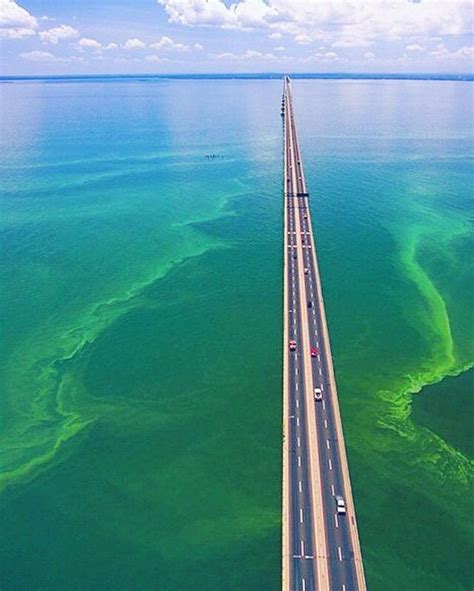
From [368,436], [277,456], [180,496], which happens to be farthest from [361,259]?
[180,496]

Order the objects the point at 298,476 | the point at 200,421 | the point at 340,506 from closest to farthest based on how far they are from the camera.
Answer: the point at 340,506
the point at 298,476
the point at 200,421

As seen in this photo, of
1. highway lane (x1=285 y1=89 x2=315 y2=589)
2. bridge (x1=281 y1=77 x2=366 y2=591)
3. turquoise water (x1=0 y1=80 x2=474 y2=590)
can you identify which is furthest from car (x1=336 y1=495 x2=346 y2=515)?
turquoise water (x1=0 y1=80 x2=474 y2=590)

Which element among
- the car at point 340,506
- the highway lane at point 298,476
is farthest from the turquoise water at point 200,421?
the car at point 340,506

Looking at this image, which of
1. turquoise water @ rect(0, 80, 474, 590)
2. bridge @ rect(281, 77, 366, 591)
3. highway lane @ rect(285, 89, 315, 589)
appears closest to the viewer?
bridge @ rect(281, 77, 366, 591)

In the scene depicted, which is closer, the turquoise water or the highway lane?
the highway lane

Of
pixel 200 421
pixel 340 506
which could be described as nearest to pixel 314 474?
pixel 340 506

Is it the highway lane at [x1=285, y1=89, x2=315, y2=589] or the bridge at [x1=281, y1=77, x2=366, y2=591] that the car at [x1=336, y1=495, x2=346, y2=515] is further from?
the highway lane at [x1=285, y1=89, x2=315, y2=589]

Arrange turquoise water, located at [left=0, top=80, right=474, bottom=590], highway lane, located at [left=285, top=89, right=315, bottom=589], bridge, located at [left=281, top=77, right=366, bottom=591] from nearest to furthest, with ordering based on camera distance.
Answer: bridge, located at [left=281, top=77, right=366, bottom=591], highway lane, located at [left=285, top=89, right=315, bottom=589], turquoise water, located at [left=0, top=80, right=474, bottom=590]

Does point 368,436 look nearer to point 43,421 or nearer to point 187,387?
point 187,387

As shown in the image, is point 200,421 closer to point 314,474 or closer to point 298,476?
point 298,476
